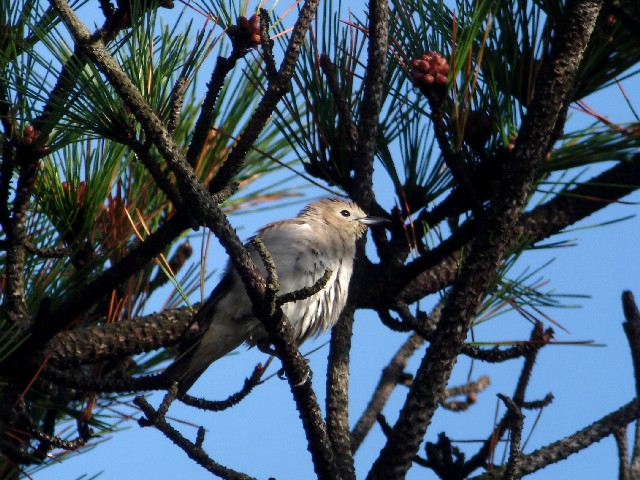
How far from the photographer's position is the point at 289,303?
4.03m

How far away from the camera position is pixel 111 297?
3.46m

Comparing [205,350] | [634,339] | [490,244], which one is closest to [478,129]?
[490,244]

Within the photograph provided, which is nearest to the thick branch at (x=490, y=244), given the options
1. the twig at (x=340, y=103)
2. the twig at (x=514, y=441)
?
the twig at (x=514, y=441)

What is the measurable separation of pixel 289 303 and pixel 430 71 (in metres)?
1.70

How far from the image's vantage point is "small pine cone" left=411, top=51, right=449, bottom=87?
2621 mm

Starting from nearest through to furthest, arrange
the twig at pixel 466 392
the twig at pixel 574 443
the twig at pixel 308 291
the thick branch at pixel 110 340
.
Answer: the twig at pixel 308 291 < the twig at pixel 574 443 < the thick branch at pixel 110 340 < the twig at pixel 466 392

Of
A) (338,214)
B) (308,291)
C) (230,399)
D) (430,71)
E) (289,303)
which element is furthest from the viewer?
(338,214)

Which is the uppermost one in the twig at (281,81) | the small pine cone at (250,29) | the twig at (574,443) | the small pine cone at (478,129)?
the small pine cone at (478,129)

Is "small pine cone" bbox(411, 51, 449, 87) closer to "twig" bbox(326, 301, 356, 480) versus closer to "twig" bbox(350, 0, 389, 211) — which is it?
"twig" bbox(350, 0, 389, 211)

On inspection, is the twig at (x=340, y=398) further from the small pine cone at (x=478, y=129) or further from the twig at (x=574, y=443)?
the small pine cone at (x=478, y=129)

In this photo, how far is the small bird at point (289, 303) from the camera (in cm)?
381

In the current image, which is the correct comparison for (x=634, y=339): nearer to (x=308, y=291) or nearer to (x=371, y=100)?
(x=308, y=291)

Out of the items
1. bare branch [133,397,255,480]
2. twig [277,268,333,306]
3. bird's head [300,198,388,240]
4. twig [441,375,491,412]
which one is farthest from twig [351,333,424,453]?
twig [277,268,333,306]

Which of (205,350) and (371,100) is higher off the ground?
(371,100)
